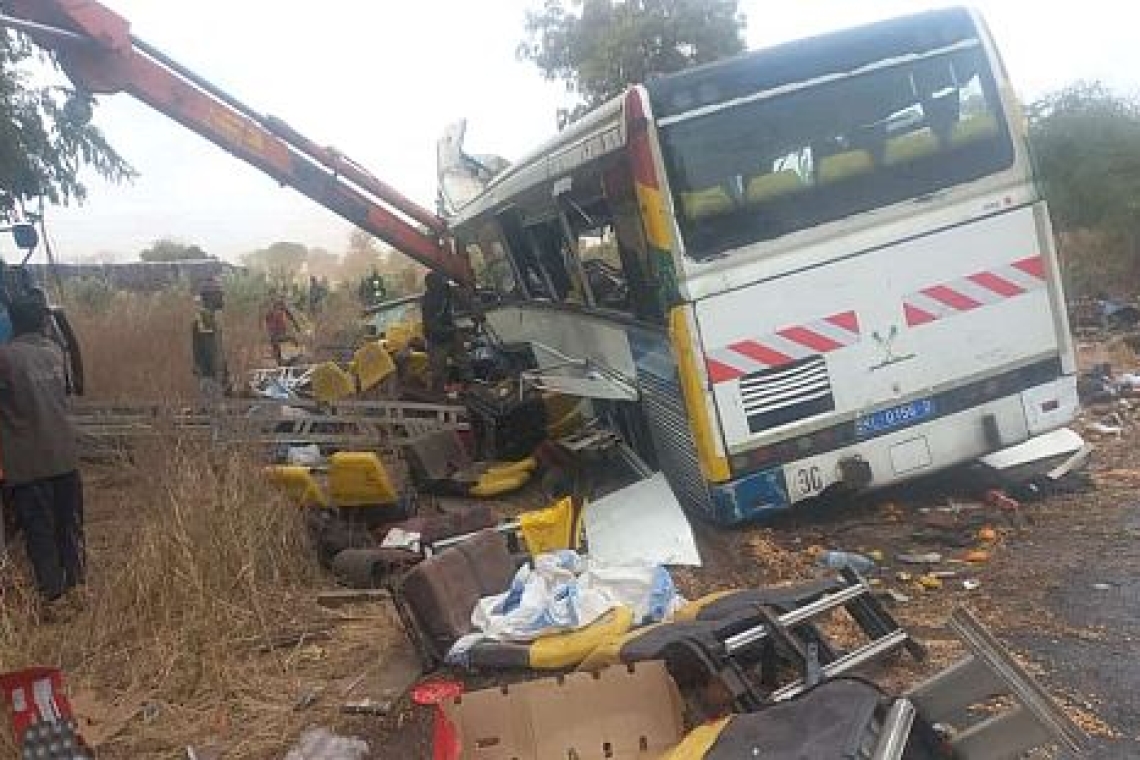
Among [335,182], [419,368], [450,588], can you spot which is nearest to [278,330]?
[335,182]

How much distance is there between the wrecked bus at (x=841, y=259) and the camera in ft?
18.8

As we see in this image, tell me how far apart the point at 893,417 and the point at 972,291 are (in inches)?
32.5

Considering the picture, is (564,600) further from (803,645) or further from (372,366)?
(372,366)

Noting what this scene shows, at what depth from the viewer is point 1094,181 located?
14.6 m

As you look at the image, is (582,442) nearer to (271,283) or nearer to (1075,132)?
(1075,132)

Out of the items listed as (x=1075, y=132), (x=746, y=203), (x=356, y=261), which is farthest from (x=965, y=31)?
(x=356, y=261)

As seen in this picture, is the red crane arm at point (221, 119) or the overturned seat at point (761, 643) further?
the red crane arm at point (221, 119)

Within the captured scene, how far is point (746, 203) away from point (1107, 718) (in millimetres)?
3138

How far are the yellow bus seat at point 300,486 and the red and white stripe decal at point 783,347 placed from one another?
97.5 inches

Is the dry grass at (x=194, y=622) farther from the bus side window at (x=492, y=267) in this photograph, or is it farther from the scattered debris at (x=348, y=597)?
the bus side window at (x=492, y=267)

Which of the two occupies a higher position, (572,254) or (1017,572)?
(572,254)

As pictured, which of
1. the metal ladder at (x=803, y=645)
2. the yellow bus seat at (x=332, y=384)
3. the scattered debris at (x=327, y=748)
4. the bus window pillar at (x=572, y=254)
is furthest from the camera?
the yellow bus seat at (x=332, y=384)

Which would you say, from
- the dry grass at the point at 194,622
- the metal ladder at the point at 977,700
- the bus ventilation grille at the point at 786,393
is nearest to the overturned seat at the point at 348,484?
the dry grass at the point at 194,622

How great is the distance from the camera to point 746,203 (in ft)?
19.0
